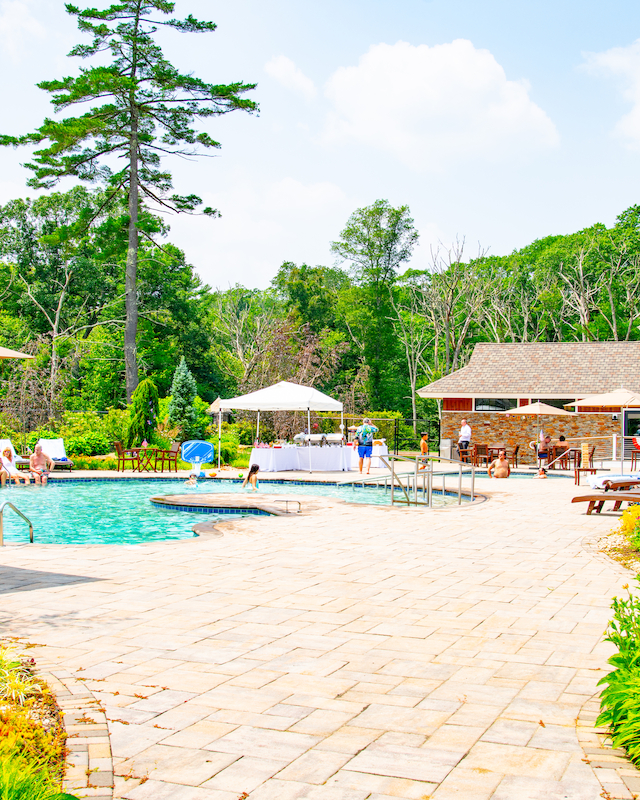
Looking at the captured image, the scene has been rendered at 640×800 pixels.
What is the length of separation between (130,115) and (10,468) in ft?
61.2

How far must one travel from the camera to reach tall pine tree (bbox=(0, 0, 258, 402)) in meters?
28.0

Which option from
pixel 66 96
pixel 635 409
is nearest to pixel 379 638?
pixel 635 409

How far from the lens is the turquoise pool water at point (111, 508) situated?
11547 mm

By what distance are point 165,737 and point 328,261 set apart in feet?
152

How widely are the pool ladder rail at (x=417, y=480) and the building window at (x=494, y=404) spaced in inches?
369

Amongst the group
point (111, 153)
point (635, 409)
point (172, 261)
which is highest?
point (111, 153)

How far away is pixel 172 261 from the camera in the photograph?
39.3 m

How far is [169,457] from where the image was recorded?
70.2 ft

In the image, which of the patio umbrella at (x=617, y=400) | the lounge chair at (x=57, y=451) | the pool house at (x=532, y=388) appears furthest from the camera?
the pool house at (x=532, y=388)

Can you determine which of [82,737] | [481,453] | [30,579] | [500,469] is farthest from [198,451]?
[82,737]

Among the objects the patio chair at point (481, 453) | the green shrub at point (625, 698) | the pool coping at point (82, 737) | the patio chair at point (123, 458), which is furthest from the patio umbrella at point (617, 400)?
the pool coping at point (82, 737)

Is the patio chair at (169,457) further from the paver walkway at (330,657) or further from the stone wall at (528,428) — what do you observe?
the paver walkway at (330,657)

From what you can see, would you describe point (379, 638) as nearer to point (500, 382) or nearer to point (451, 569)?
point (451, 569)

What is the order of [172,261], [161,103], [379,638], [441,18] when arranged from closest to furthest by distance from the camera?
1. [379,638]
2. [441,18]
3. [161,103]
4. [172,261]
